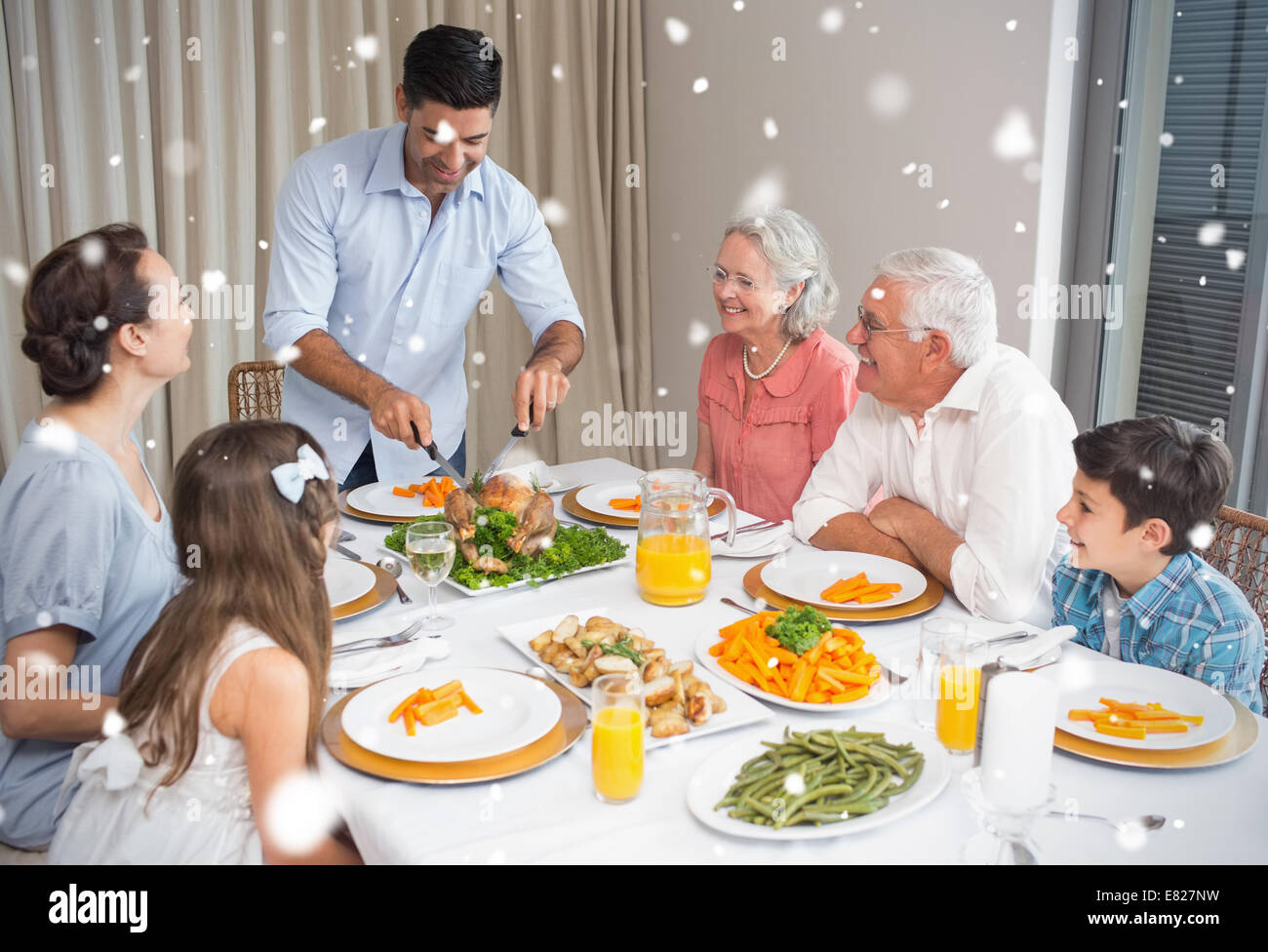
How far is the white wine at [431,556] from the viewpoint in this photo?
1.64 metres

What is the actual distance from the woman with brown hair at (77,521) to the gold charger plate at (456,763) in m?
0.41

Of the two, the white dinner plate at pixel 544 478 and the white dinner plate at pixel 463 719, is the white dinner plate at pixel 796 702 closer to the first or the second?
the white dinner plate at pixel 463 719

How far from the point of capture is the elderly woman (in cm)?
270

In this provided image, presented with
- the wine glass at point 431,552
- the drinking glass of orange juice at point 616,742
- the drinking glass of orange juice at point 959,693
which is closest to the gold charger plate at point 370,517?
the wine glass at point 431,552

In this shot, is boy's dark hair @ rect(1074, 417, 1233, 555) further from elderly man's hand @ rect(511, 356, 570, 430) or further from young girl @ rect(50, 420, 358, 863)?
young girl @ rect(50, 420, 358, 863)

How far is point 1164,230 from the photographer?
2.80 metres

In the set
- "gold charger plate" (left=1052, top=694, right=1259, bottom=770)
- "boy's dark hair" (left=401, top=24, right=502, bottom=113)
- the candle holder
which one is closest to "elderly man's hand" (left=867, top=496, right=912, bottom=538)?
"gold charger plate" (left=1052, top=694, right=1259, bottom=770)

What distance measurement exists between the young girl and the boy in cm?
118

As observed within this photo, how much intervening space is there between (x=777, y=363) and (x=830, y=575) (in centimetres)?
101

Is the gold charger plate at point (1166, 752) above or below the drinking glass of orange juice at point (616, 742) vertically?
below

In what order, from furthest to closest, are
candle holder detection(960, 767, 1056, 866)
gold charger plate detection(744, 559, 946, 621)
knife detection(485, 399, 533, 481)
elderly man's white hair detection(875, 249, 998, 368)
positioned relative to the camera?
knife detection(485, 399, 533, 481), elderly man's white hair detection(875, 249, 998, 368), gold charger plate detection(744, 559, 946, 621), candle holder detection(960, 767, 1056, 866)

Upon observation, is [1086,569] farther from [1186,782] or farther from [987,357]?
[1186,782]

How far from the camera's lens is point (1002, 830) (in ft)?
3.42
